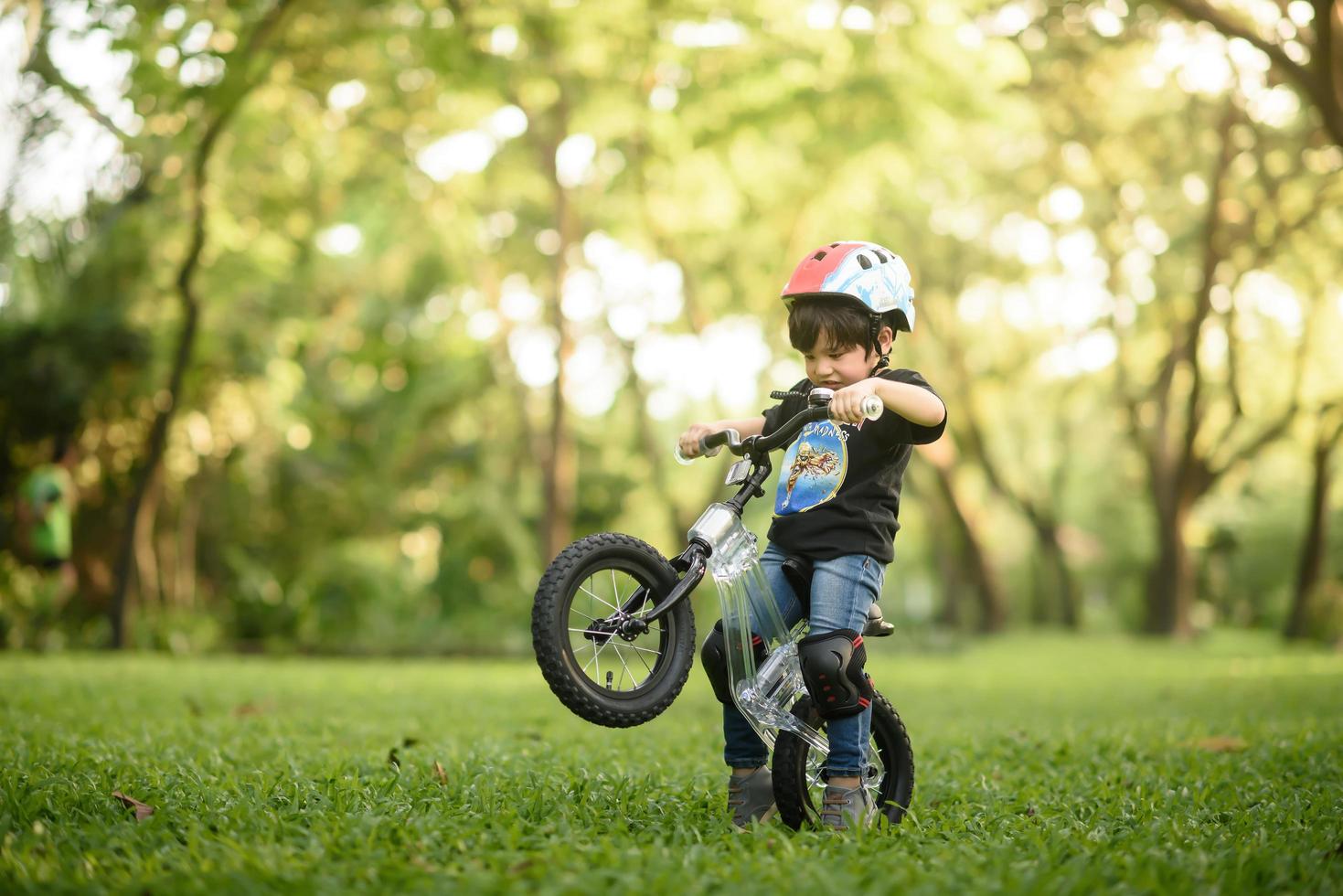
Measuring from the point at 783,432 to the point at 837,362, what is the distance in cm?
38

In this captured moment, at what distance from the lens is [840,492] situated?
156 inches

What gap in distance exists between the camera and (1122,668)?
1557 centimetres

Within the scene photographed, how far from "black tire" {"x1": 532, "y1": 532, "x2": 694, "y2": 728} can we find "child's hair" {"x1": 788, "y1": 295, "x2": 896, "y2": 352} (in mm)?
916

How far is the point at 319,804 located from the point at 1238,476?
2700 cm

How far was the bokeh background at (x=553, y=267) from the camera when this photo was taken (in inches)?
479

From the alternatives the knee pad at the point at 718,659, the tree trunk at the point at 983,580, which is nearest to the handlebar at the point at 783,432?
the knee pad at the point at 718,659

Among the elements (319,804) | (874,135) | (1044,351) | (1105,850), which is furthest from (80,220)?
(1044,351)

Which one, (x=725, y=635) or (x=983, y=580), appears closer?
(x=725, y=635)

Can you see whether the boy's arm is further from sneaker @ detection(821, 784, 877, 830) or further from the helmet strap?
sneaker @ detection(821, 784, 877, 830)

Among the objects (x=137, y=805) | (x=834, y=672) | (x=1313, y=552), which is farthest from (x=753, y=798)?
(x=1313, y=552)

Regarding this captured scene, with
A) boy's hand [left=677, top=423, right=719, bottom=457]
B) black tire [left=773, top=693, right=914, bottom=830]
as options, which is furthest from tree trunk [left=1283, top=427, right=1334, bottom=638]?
boy's hand [left=677, top=423, right=719, bottom=457]

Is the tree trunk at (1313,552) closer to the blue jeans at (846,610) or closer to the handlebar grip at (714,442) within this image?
the blue jeans at (846,610)

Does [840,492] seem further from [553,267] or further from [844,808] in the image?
[553,267]

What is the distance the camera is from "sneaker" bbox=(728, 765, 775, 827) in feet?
13.5
